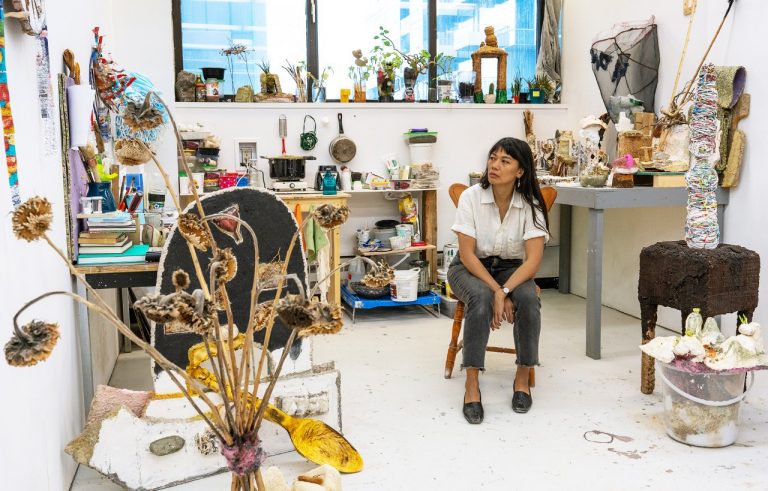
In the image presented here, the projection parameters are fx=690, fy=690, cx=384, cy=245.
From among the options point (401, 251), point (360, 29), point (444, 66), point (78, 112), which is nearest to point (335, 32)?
point (360, 29)

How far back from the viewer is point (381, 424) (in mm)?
2758

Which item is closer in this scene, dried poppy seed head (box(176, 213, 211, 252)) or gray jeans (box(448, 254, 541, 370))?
dried poppy seed head (box(176, 213, 211, 252))

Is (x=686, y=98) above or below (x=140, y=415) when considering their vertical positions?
above

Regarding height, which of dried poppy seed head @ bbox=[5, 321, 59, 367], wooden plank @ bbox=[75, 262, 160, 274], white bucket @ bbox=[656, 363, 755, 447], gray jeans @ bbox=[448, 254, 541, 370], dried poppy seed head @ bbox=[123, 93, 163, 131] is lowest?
white bucket @ bbox=[656, 363, 755, 447]

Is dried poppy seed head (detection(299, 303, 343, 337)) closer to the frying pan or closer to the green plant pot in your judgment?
the frying pan

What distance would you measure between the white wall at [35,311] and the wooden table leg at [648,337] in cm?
229

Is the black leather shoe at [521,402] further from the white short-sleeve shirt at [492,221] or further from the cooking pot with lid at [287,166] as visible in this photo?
the cooking pot with lid at [287,166]

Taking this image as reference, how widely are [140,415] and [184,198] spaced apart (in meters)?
2.32

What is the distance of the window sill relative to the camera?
467 cm

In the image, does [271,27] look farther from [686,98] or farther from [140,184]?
[686,98]

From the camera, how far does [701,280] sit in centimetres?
276

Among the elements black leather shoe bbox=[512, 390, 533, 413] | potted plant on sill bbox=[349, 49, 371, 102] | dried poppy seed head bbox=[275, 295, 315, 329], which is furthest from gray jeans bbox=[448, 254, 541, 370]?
potted plant on sill bbox=[349, 49, 371, 102]

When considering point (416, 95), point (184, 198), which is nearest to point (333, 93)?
point (416, 95)

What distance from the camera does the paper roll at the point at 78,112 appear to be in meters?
2.49
